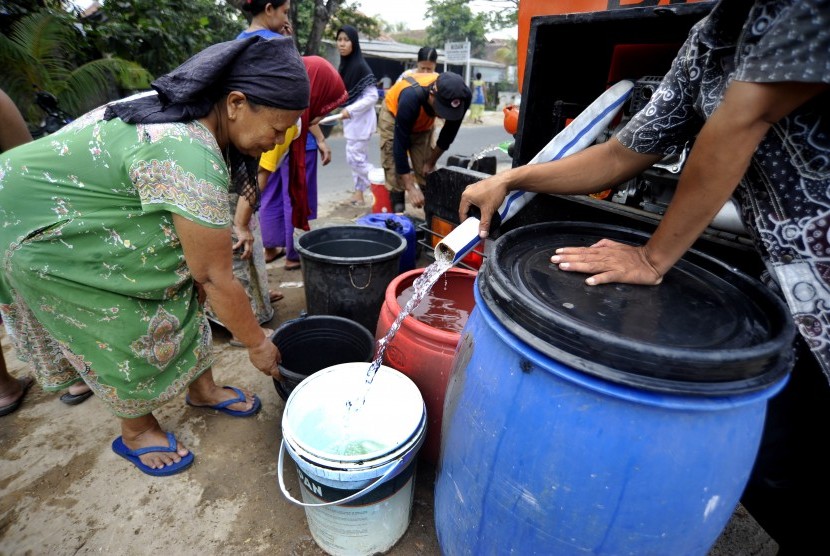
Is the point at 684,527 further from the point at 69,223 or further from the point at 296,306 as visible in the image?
the point at 296,306

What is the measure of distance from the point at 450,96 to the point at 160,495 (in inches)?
138

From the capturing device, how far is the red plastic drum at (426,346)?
1.83 meters

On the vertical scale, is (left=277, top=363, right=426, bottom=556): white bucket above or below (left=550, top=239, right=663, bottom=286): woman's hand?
below

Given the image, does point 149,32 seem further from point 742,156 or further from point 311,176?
point 742,156

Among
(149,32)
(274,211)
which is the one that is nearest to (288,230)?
(274,211)

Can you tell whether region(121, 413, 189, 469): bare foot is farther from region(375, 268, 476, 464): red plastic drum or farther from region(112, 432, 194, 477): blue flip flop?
region(375, 268, 476, 464): red plastic drum

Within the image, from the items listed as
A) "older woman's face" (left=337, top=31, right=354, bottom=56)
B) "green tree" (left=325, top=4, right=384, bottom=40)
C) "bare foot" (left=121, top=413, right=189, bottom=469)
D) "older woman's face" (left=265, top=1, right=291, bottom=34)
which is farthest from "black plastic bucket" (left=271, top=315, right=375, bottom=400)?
"green tree" (left=325, top=4, right=384, bottom=40)

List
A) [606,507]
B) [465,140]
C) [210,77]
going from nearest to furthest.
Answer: [606,507], [210,77], [465,140]

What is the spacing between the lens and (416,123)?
4438 mm

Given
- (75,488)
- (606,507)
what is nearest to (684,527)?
(606,507)

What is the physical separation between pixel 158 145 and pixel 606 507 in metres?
1.67

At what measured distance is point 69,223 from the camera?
1611mm

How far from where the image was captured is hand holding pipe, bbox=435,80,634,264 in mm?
1496

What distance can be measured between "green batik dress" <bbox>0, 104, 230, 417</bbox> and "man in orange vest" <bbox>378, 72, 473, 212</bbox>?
8.98 ft
